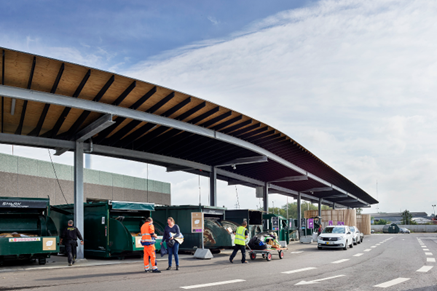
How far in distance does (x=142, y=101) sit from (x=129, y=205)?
4760mm

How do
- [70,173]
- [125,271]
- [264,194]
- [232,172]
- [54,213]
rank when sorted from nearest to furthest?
[125,271] < [54,213] < [70,173] < [232,172] < [264,194]

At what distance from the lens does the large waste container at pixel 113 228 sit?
17.6 meters

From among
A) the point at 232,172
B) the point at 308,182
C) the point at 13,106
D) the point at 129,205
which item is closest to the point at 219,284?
the point at 129,205

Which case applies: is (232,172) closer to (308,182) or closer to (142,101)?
(308,182)

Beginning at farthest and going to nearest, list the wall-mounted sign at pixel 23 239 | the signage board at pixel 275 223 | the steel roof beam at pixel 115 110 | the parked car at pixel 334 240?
1. the signage board at pixel 275 223
2. the parked car at pixel 334 240
3. the wall-mounted sign at pixel 23 239
4. the steel roof beam at pixel 115 110

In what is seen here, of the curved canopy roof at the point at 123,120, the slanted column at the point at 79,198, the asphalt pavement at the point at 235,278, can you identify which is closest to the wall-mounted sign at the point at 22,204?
the slanted column at the point at 79,198

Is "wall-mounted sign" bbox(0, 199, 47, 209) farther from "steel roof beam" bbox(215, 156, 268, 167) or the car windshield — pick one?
the car windshield

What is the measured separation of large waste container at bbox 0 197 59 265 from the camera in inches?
585

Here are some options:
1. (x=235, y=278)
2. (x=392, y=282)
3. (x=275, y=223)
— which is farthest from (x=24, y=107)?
(x=275, y=223)

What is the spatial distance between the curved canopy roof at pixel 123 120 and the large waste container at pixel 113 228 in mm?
3347

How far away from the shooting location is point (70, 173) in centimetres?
3294

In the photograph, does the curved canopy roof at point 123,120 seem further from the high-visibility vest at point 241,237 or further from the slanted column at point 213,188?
the high-visibility vest at point 241,237

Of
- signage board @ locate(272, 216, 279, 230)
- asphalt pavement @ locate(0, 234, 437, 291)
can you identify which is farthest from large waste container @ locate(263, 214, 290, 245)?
asphalt pavement @ locate(0, 234, 437, 291)

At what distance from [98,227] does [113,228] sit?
3.27 feet
